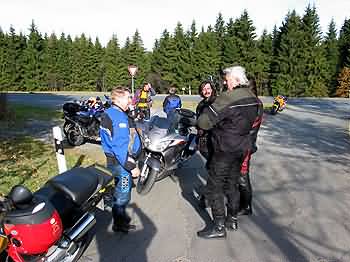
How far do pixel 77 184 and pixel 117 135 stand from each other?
0.79 metres

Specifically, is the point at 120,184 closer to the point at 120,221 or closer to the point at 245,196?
the point at 120,221

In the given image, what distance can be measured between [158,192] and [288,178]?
2.48m

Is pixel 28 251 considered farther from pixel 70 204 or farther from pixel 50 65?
pixel 50 65

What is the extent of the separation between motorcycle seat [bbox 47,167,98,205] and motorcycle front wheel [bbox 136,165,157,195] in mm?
2005

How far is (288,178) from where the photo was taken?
6.59m

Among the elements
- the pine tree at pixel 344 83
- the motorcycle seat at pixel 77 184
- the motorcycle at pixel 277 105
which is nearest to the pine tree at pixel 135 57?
the pine tree at pixel 344 83

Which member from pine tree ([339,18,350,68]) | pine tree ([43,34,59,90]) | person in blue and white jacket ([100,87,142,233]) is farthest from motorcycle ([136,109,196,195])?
pine tree ([43,34,59,90])

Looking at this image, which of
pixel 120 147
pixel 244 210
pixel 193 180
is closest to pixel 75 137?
pixel 193 180

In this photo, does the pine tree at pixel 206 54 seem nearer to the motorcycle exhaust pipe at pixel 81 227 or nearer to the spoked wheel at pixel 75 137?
the spoked wheel at pixel 75 137

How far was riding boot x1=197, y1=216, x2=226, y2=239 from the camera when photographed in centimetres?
419

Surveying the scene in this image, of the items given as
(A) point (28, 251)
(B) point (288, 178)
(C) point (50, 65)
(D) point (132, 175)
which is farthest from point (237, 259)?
(C) point (50, 65)

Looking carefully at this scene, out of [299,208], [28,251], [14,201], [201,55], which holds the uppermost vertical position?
[201,55]

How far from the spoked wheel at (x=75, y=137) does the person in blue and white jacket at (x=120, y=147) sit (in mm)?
5505

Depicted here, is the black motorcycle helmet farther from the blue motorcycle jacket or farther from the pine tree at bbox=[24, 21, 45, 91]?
the pine tree at bbox=[24, 21, 45, 91]
